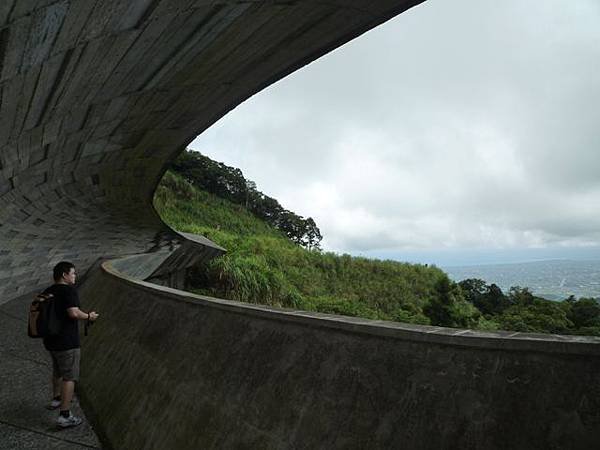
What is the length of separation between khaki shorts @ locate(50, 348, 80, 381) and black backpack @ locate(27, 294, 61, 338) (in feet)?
0.80

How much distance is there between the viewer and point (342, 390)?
2.50 meters

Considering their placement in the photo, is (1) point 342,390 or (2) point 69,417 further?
(2) point 69,417

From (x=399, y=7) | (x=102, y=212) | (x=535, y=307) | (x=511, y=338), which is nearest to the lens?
(x=511, y=338)

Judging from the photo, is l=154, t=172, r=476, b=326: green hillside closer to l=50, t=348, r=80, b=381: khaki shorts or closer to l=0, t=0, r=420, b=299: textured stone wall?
l=0, t=0, r=420, b=299: textured stone wall

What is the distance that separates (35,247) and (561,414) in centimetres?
1111

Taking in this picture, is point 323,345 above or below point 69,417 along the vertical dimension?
above

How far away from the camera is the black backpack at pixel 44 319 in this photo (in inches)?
157

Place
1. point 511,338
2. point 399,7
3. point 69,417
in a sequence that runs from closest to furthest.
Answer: point 511,338 < point 399,7 < point 69,417

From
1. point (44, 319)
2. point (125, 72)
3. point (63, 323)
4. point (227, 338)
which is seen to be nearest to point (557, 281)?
point (227, 338)

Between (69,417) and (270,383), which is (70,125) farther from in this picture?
(270,383)

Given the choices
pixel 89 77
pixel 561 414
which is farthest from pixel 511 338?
pixel 89 77

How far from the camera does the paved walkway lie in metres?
3.60

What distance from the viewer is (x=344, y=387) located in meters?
2.51

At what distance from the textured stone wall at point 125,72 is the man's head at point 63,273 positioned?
3.82 feet
